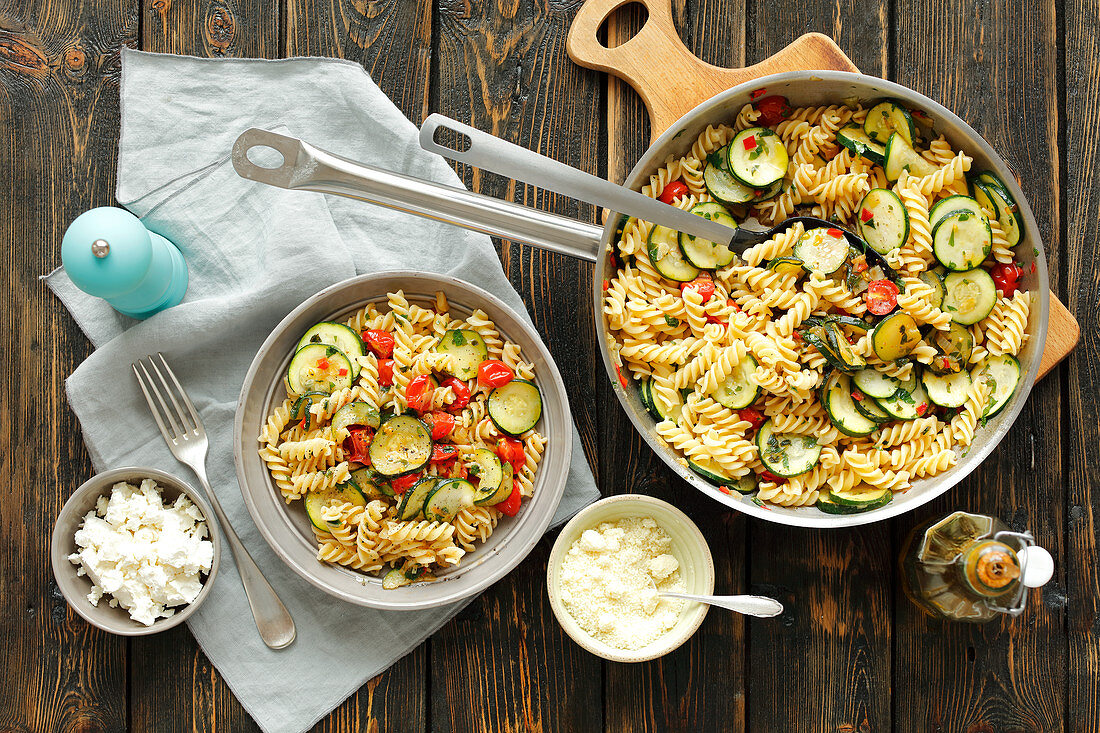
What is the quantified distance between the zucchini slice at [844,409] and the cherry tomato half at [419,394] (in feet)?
5.16

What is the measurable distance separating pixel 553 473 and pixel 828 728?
5.63 feet

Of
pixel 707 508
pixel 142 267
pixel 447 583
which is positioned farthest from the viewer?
pixel 707 508

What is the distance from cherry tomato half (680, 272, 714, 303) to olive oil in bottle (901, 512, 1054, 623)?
4.35 ft

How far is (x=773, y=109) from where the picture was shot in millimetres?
3123

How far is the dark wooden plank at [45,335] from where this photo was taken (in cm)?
342

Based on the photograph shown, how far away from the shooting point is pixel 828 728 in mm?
3463

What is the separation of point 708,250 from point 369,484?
1664mm

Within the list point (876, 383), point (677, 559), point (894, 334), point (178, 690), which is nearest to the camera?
point (894, 334)

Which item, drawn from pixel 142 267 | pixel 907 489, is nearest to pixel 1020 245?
pixel 907 489

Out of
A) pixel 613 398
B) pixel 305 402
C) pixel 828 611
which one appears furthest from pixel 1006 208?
pixel 305 402

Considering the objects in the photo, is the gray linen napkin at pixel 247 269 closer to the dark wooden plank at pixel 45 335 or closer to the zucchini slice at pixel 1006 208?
the dark wooden plank at pixel 45 335

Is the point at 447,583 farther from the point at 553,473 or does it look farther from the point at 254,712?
the point at 254,712

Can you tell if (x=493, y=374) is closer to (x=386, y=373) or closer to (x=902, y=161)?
(x=386, y=373)

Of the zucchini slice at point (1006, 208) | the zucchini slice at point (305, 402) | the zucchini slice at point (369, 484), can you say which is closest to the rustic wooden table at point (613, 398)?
the zucchini slice at point (1006, 208)
